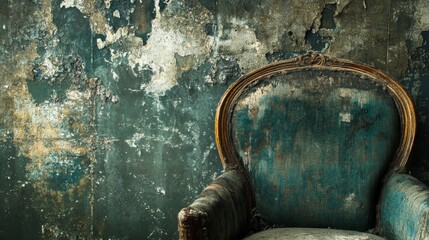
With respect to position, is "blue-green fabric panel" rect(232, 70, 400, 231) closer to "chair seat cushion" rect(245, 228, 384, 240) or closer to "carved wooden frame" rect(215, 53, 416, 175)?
"carved wooden frame" rect(215, 53, 416, 175)

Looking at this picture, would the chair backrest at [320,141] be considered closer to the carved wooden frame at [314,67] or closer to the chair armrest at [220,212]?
the carved wooden frame at [314,67]

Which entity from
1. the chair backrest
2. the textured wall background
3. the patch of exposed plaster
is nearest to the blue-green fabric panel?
the chair backrest

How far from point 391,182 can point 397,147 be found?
0.18 m

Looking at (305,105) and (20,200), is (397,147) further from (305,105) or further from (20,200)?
(20,200)

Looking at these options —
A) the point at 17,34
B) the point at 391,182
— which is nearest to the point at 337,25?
the point at 391,182

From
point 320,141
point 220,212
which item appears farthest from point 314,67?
point 220,212

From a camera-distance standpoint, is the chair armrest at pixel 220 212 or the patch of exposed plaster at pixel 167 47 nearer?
the chair armrest at pixel 220 212

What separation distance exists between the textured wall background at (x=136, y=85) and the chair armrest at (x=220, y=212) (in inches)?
21.9

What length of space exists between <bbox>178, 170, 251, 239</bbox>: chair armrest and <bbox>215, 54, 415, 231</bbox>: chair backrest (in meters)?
0.12

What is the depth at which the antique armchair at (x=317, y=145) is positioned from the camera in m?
2.31

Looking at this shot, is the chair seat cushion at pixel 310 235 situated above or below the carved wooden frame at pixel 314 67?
below

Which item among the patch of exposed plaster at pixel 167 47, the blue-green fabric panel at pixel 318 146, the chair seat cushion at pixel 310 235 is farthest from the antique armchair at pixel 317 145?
the patch of exposed plaster at pixel 167 47

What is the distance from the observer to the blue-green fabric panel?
2.31 metres

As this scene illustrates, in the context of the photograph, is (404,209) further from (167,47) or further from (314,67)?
(167,47)
